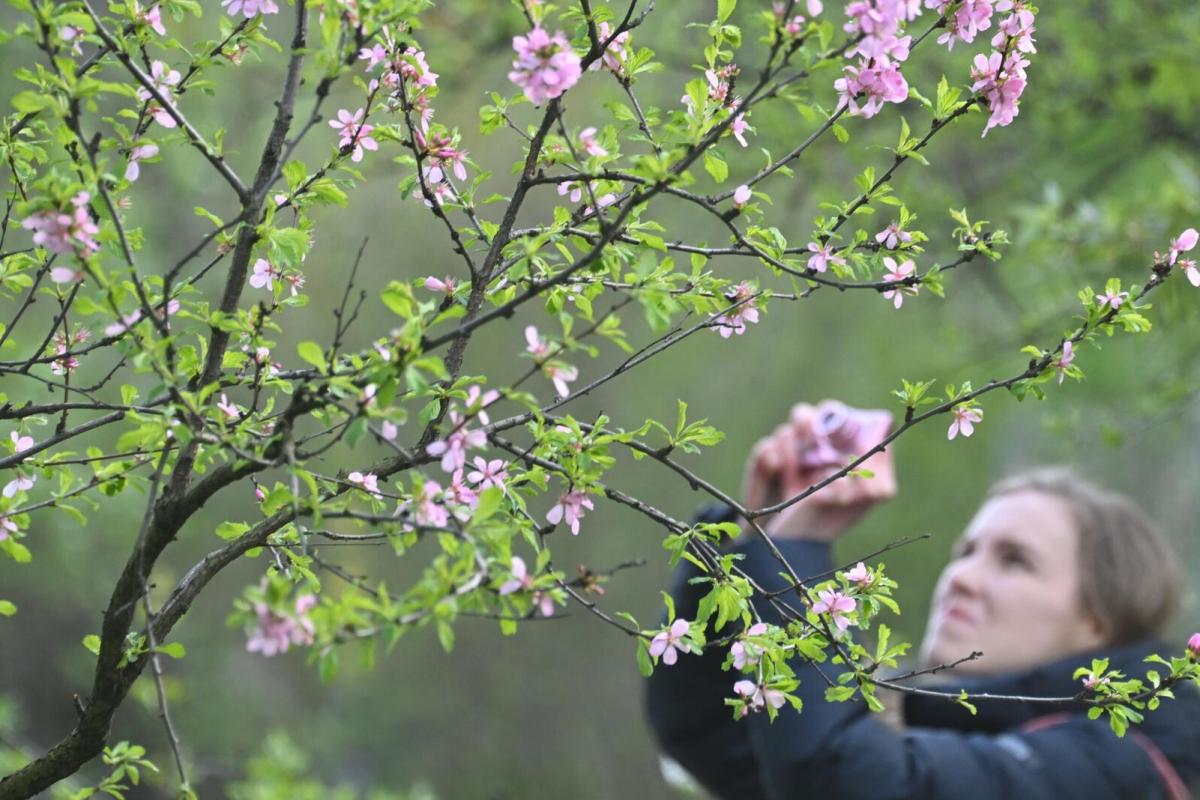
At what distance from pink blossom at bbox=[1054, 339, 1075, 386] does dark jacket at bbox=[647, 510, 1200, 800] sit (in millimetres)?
1133

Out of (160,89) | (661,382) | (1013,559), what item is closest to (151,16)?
(160,89)

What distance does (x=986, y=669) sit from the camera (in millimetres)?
3262

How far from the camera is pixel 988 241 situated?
4.93ft

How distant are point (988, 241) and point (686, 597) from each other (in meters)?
1.12

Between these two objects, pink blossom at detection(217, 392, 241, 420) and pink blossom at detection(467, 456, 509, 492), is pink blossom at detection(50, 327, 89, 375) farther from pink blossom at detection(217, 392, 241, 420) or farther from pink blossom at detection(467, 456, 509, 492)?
pink blossom at detection(467, 456, 509, 492)

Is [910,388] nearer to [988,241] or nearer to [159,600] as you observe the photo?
[988,241]

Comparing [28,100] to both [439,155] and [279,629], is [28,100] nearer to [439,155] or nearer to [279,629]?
[439,155]

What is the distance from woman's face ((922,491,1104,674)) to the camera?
326 cm

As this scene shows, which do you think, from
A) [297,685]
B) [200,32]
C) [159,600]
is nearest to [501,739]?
[297,685]

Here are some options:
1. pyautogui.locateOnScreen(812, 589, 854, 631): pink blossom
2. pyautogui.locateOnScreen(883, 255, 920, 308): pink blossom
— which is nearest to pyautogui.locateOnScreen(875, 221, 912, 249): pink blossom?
pyautogui.locateOnScreen(883, 255, 920, 308): pink blossom

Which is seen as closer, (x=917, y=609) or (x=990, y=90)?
(x=990, y=90)

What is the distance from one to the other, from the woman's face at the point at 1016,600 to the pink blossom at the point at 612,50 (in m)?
2.22

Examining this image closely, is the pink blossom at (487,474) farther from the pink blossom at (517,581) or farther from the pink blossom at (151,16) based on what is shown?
the pink blossom at (151,16)

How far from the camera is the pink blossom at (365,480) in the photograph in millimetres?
1364
